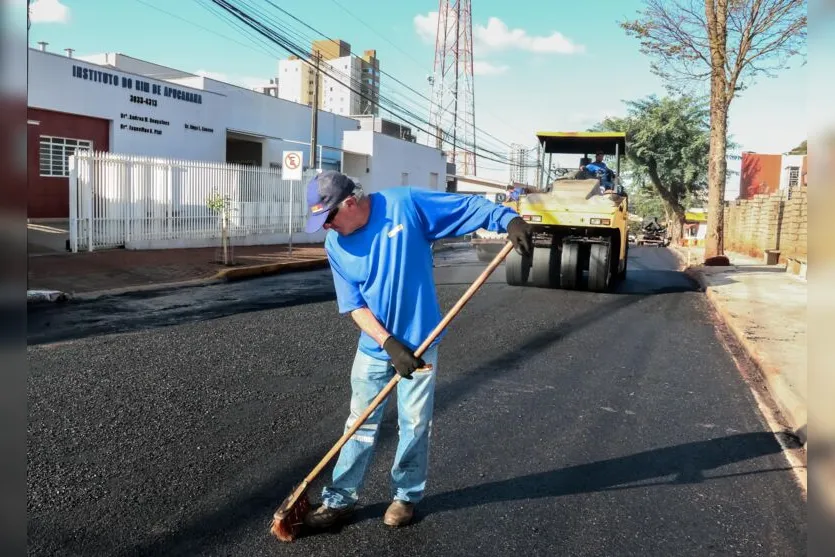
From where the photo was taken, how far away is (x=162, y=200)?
16.6m

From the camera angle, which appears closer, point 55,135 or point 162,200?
point 162,200

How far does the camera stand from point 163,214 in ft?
54.7

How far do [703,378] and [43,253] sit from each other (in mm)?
12913

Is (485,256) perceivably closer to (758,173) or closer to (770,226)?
(770,226)

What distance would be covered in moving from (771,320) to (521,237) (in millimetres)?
7451

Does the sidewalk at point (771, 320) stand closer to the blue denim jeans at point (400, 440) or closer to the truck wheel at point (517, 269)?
the blue denim jeans at point (400, 440)

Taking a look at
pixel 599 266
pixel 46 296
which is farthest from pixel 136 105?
pixel 599 266

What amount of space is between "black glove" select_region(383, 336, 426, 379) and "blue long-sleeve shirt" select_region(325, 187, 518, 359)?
18 centimetres

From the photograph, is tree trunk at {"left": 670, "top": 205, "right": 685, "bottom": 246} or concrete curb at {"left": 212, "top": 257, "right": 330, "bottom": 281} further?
tree trunk at {"left": 670, "top": 205, "right": 685, "bottom": 246}

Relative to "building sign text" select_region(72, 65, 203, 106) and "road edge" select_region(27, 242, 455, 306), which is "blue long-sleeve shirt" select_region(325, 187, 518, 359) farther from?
"building sign text" select_region(72, 65, 203, 106)

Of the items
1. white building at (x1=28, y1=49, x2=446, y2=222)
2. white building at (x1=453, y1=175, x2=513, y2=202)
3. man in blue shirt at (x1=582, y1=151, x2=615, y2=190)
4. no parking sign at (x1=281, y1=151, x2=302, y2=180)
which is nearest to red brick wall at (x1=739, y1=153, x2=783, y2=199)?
white building at (x1=28, y1=49, x2=446, y2=222)

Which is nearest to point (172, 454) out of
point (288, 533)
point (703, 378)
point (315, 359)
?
point (288, 533)

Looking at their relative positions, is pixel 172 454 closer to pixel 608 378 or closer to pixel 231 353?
pixel 231 353

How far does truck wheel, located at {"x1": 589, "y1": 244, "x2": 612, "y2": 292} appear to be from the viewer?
11820 millimetres
